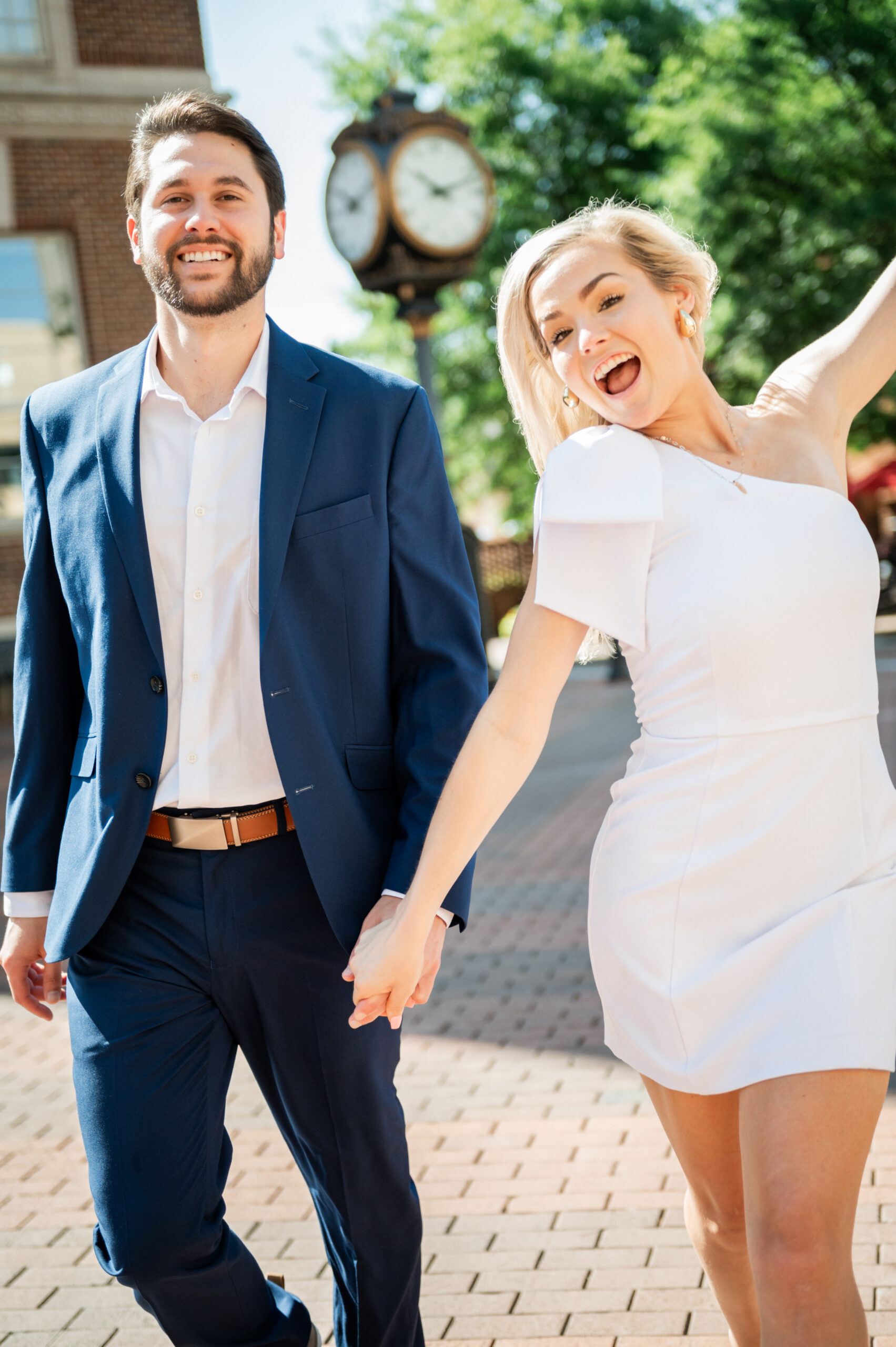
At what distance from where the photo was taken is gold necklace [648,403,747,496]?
215cm

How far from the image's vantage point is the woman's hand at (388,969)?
212 cm

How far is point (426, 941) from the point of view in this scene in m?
2.20

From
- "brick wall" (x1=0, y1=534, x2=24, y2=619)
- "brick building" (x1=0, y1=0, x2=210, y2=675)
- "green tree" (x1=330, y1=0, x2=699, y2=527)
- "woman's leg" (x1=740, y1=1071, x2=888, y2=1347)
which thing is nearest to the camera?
"woman's leg" (x1=740, y1=1071, x2=888, y2=1347)

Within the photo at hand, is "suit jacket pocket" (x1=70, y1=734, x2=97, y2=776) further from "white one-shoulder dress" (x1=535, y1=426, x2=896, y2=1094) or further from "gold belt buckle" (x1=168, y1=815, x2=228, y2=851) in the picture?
"white one-shoulder dress" (x1=535, y1=426, x2=896, y2=1094)

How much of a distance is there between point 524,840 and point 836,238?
1352 centimetres

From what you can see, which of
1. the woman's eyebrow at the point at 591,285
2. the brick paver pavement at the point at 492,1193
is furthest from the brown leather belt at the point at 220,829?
the brick paver pavement at the point at 492,1193

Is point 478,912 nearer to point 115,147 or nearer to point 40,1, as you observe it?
point 115,147

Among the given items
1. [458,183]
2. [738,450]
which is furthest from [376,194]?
[738,450]

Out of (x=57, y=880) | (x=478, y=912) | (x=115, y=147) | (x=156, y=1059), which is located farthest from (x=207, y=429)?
(x=115, y=147)

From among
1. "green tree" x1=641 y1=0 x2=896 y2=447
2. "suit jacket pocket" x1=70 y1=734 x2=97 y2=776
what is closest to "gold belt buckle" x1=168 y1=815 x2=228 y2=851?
"suit jacket pocket" x1=70 y1=734 x2=97 y2=776

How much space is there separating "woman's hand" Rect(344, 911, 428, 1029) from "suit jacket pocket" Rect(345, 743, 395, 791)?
0.92 feet

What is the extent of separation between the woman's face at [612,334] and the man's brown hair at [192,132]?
22.0 inches

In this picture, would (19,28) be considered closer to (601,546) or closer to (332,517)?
(332,517)

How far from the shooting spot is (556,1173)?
3.69 m
